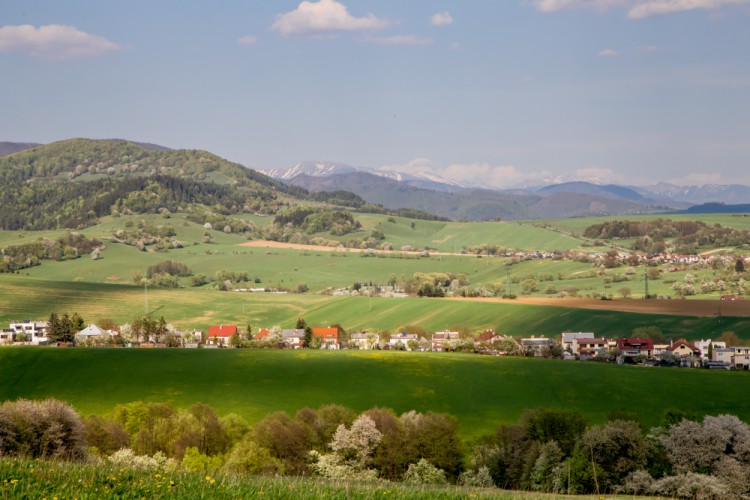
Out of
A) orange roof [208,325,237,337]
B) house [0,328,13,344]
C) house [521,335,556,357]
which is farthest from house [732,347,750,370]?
house [0,328,13,344]

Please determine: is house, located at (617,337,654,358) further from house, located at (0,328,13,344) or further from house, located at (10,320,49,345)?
house, located at (0,328,13,344)

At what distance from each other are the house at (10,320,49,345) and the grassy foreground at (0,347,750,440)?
1159 inches

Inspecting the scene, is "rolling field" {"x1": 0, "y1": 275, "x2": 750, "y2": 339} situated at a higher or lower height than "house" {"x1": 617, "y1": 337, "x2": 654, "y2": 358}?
higher

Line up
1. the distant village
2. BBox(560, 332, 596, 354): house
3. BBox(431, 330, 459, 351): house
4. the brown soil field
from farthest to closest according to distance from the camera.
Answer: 1. the brown soil field
2. BBox(431, 330, 459, 351): house
3. BBox(560, 332, 596, 354): house
4. the distant village

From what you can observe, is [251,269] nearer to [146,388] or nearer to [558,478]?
[146,388]

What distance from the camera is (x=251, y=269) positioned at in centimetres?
19712

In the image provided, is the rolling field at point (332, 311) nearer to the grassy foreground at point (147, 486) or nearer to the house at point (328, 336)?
the house at point (328, 336)

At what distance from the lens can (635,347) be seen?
3725 inches

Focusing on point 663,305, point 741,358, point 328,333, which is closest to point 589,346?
point 741,358

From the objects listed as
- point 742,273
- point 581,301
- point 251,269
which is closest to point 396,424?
point 581,301

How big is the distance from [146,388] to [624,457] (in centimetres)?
3842

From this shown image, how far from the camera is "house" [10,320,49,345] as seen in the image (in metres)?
109

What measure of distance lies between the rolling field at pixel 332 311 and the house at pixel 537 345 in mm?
6550

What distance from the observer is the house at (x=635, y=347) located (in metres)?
92.1
